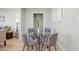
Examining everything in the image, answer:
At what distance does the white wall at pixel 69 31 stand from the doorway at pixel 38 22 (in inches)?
9.0

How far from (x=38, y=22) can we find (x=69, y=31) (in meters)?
0.53

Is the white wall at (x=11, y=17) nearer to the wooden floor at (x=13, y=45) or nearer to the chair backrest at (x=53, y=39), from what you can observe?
the wooden floor at (x=13, y=45)

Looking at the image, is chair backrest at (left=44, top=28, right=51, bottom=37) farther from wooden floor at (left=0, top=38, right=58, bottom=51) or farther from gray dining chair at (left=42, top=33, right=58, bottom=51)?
wooden floor at (left=0, top=38, right=58, bottom=51)

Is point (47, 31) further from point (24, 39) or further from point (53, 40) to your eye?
point (24, 39)

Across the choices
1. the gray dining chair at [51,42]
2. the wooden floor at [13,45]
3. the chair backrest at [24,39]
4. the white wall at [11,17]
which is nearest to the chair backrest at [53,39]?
the gray dining chair at [51,42]

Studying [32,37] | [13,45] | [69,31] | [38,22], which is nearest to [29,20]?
[38,22]

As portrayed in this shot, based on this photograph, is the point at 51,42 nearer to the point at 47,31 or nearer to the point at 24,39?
the point at 47,31

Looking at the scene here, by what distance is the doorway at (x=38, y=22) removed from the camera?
65.2 inches

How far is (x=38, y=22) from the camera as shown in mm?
1662

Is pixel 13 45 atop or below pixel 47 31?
below

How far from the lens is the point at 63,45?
1673 mm

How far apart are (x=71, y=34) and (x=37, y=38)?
56 cm

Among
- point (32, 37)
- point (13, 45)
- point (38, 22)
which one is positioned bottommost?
point (13, 45)
